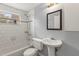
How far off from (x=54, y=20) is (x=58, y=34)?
31 cm

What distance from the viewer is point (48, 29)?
1712 millimetres

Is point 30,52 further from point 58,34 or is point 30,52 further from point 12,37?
point 58,34

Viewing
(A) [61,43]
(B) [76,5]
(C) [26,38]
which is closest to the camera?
(B) [76,5]

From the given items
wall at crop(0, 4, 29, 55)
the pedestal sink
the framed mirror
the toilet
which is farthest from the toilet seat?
the framed mirror

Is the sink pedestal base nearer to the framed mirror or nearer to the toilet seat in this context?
the toilet seat

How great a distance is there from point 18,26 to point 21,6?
49 centimetres

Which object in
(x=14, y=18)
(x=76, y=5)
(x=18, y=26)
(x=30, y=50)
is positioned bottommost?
→ (x=30, y=50)

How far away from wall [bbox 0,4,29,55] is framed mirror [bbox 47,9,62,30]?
0.56 metres

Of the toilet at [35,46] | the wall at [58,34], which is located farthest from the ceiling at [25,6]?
the toilet at [35,46]

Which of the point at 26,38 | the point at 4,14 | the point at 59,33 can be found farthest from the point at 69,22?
the point at 4,14

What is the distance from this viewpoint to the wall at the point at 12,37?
182 centimetres

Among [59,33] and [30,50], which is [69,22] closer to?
[59,33]

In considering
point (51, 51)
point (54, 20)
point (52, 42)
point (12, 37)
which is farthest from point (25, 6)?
point (51, 51)

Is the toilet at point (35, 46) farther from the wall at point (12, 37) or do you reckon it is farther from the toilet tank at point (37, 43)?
the wall at point (12, 37)
